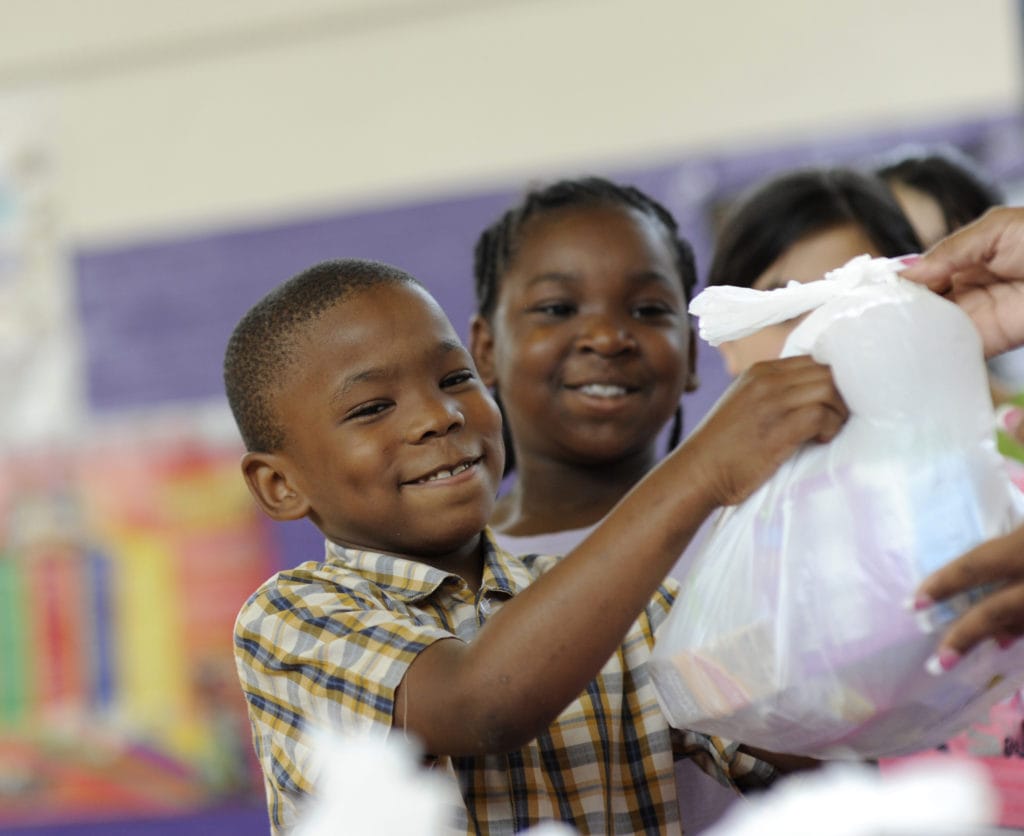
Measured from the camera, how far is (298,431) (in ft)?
3.24

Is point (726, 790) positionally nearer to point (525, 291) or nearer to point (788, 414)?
point (788, 414)

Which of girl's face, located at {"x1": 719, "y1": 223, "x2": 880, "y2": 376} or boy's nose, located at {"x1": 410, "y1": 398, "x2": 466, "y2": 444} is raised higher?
girl's face, located at {"x1": 719, "y1": 223, "x2": 880, "y2": 376}

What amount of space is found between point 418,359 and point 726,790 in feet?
1.33

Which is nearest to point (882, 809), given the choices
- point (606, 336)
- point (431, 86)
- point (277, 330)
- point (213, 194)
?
point (277, 330)

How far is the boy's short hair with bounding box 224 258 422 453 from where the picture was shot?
0.99 meters

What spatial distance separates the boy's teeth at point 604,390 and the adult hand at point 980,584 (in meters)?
0.78

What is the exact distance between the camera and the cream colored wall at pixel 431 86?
2922mm

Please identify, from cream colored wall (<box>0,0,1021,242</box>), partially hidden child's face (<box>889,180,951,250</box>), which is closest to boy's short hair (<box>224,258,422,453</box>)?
partially hidden child's face (<box>889,180,951,250</box>)

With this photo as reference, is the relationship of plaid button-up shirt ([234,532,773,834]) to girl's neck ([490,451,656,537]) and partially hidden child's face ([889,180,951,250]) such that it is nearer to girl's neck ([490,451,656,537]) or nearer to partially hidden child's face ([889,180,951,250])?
girl's neck ([490,451,656,537])

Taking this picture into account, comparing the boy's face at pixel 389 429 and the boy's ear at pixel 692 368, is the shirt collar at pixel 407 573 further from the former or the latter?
the boy's ear at pixel 692 368

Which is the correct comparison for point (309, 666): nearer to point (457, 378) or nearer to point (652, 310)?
point (457, 378)

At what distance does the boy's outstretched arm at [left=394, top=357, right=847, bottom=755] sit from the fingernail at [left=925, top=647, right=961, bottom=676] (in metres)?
0.14

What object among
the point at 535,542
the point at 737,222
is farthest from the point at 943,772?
the point at 737,222

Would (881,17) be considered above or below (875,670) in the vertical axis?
above
